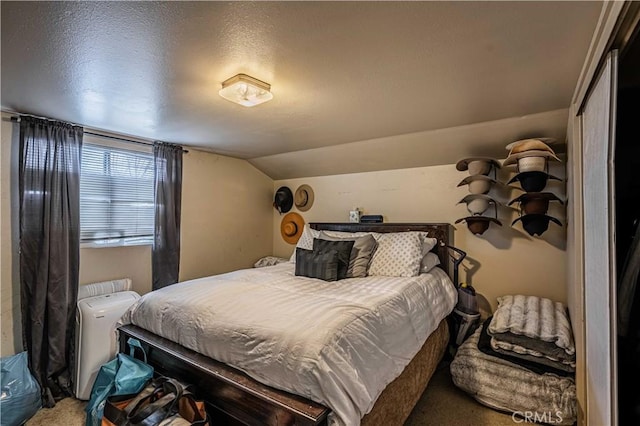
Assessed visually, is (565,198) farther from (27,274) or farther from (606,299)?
(27,274)

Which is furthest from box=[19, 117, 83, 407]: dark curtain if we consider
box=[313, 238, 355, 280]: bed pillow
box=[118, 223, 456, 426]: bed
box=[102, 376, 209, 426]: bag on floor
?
box=[313, 238, 355, 280]: bed pillow

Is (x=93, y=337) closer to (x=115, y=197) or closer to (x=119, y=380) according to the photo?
(x=119, y=380)

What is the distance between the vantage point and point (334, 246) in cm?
266

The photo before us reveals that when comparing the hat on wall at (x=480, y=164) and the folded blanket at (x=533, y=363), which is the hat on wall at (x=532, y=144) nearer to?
the hat on wall at (x=480, y=164)

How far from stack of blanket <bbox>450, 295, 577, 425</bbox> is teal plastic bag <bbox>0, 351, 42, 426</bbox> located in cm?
286

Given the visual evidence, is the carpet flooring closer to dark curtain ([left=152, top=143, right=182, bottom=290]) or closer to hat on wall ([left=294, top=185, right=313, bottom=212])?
dark curtain ([left=152, top=143, right=182, bottom=290])

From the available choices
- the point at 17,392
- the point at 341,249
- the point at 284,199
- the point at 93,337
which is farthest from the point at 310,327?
the point at 284,199

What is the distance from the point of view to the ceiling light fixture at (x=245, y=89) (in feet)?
5.25

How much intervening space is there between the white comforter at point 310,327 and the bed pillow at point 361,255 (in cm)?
18

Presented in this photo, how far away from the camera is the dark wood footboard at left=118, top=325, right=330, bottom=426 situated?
1.22 meters

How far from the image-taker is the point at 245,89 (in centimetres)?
166

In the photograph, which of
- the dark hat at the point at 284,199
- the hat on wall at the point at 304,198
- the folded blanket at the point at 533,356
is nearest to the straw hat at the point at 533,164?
the folded blanket at the point at 533,356

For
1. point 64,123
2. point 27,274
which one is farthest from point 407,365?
point 64,123

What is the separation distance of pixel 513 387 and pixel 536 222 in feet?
4.00
